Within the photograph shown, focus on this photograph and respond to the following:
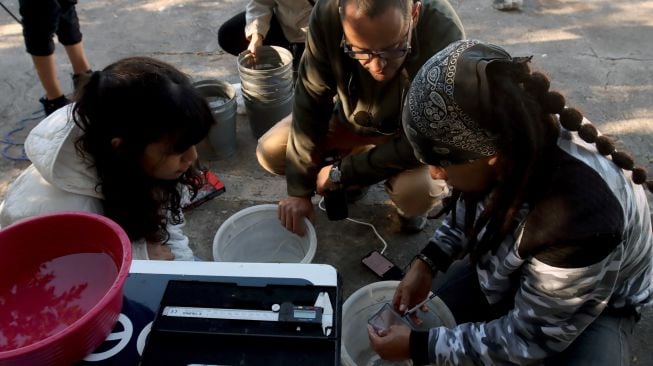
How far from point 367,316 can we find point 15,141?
2.49 m

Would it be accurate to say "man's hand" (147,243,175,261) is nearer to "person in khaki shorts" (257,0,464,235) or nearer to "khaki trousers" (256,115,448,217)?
"person in khaki shorts" (257,0,464,235)

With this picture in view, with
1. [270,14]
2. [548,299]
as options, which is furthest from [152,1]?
[548,299]

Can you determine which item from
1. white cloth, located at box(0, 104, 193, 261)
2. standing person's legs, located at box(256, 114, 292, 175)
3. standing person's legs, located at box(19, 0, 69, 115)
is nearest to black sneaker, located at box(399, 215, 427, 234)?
standing person's legs, located at box(256, 114, 292, 175)

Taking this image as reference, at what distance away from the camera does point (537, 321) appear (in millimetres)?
1347

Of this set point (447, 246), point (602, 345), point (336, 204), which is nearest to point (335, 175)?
point (336, 204)

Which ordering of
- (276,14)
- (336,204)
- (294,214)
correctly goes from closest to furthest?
(294,214) < (336,204) < (276,14)

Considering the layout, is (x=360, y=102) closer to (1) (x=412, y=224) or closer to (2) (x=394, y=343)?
(1) (x=412, y=224)

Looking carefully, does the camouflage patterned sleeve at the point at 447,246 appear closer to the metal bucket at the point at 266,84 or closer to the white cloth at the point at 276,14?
the metal bucket at the point at 266,84

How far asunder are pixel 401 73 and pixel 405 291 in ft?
2.60

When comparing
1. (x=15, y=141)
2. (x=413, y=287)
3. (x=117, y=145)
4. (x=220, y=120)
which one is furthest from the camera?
(x=15, y=141)

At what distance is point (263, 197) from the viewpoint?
2766mm

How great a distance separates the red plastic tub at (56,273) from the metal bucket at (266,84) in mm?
1706

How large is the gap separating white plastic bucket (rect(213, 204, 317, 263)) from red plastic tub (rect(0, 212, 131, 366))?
825mm

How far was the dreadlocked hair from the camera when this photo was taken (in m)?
1.12
